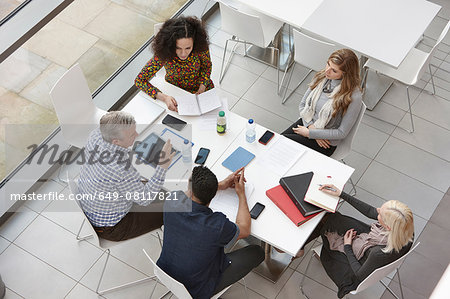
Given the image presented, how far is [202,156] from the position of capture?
12.3 feet

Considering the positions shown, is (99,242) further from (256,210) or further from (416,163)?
(416,163)

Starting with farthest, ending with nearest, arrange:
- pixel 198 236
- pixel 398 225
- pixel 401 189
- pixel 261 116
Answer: pixel 261 116 < pixel 401 189 < pixel 398 225 < pixel 198 236

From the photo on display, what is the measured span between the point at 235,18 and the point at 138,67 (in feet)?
3.75

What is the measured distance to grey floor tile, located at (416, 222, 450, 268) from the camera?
166 inches

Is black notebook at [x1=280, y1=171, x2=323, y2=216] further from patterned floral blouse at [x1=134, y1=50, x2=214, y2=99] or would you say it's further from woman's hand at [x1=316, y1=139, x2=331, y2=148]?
patterned floral blouse at [x1=134, y1=50, x2=214, y2=99]

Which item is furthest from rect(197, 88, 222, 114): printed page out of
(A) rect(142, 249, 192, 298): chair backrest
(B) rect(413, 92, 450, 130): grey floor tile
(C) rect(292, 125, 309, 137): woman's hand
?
(B) rect(413, 92, 450, 130): grey floor tile

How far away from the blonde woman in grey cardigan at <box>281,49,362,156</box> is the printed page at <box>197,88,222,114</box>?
2.23 feet

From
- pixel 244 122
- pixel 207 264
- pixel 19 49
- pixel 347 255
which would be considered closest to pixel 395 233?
pixel 347 255

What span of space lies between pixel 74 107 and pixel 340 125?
2087 mm

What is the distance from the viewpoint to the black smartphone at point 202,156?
3721mm

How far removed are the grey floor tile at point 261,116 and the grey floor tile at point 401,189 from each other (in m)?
0.90

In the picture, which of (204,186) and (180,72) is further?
(180,72)

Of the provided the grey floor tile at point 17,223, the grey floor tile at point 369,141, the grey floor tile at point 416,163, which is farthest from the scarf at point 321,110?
the grey floor tile at point 17,223

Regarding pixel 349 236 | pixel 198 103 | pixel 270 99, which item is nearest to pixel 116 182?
pixel 198 103
